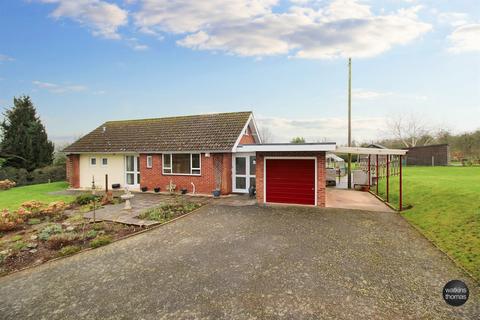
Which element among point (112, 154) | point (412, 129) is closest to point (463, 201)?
point (112, 154)

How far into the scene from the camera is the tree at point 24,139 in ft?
89.4

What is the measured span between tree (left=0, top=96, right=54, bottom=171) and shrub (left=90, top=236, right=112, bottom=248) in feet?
85.4

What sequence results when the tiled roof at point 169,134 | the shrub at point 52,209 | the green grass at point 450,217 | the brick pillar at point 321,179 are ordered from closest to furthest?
the green grass at point 450,217 < the shrub at point 52,209 < the brick pillar at point 321,179 < the tiled roof at point 169,134

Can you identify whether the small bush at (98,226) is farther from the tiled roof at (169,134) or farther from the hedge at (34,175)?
the hedge at (34,175)

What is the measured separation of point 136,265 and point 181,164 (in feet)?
35.1

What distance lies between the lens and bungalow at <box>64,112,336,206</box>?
12.9 metres

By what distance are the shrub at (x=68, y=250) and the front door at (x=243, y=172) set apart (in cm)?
969

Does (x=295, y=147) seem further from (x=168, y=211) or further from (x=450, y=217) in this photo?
(x=168, y=211)

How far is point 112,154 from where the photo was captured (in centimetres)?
1977

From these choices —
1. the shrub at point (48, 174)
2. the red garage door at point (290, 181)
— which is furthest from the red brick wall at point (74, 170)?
the red garage door at point (290, 181)

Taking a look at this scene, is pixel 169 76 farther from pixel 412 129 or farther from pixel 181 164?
pixel 412 129

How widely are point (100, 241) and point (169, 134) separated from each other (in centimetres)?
1143

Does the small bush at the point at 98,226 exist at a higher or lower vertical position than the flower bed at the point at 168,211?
lower

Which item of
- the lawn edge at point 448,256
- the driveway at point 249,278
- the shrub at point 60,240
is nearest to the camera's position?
the driveway at point 249,278
